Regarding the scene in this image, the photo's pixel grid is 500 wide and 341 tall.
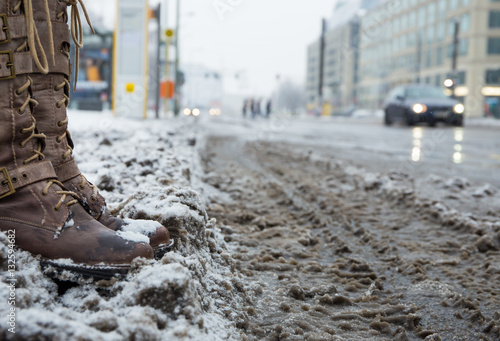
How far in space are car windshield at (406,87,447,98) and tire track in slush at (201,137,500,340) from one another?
13.8 m

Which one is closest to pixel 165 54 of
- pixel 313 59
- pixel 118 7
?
pixel 118 7

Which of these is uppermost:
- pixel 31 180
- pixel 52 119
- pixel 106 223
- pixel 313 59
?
pixel 313 59

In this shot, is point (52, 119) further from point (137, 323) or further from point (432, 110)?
point (432, 110)

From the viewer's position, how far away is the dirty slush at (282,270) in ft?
4.70

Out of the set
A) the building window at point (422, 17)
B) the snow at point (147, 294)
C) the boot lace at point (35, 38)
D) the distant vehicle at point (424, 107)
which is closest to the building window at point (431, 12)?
the building window at point (422, 17)

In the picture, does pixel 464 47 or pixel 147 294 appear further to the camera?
pixel 464 47

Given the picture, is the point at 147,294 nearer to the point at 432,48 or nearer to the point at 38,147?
the point at 38,147

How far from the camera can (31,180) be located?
1680mm

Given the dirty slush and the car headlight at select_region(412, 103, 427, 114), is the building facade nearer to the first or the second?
the car headlight at select_region(412, 103, 427, 114)

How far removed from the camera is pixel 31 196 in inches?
65.4

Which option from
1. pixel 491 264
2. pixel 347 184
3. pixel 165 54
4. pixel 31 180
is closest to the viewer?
pixel 31 180

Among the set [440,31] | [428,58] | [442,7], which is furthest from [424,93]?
[428,58]

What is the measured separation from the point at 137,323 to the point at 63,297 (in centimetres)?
37

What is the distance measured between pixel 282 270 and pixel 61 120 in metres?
1.22
